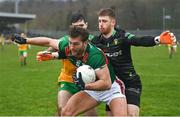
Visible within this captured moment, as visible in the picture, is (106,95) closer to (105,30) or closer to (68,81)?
(105,30)

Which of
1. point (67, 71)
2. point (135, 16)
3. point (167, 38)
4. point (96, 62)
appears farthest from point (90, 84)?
point (135, 16)

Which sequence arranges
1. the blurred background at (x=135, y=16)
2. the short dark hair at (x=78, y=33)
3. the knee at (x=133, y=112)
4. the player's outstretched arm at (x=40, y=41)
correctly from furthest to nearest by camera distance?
the blurred background at (x=135, y=16), the player's outstretched arm at (x=40, y=41), the knee at (x=133, y=112), the short dark hair at (x=78, y=33)

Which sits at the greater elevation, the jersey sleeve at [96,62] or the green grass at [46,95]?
the jersey sleeve at [96,62]

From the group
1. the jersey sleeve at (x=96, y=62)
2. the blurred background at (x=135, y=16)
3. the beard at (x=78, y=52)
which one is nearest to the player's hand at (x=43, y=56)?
the beard at (x=78, y=52)

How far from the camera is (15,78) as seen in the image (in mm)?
20234

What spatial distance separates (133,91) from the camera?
25.5 feet

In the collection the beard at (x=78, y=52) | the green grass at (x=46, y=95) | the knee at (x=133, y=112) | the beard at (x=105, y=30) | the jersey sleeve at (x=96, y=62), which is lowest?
the green grass at (x=46, y=95)

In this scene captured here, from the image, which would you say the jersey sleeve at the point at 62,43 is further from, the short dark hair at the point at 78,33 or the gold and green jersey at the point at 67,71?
the short dark hair at the point at 78,33

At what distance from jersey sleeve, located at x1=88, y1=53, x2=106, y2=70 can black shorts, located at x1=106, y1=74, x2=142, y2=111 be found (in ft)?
3.44

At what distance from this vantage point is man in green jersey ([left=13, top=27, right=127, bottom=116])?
667cm

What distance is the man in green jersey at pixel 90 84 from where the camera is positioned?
6.67 metres

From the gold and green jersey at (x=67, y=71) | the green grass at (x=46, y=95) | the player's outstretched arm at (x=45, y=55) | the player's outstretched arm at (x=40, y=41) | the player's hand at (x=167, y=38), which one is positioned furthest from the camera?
the green grass at (x=46, y=95)

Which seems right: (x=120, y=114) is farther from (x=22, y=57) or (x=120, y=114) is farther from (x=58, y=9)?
(x=58, y=9)

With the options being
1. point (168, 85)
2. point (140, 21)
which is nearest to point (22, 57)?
point (168, 85)
